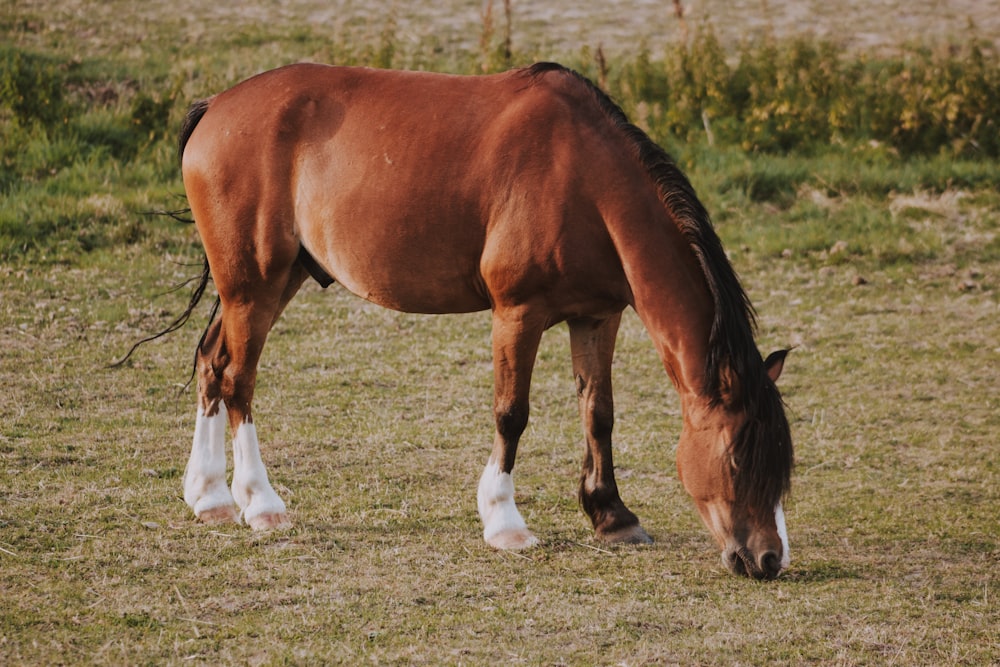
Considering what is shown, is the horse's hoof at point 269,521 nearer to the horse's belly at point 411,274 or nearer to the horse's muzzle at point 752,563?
the horse's belly at point 411,274

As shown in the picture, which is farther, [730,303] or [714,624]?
[730,303]

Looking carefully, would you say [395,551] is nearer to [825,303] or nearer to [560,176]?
[560,176]

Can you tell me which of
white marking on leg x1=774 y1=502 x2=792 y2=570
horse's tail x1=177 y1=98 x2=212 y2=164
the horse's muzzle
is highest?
horse's tail x1=177 y1=98 x2=212 y2=164

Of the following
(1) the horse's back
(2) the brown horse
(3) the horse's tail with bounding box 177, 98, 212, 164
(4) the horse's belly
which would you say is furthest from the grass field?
(3) the horse's tail with bounding box 177, 98, 212, 164

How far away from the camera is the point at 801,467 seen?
628 cm

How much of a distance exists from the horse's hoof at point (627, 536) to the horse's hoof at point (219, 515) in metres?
1.64

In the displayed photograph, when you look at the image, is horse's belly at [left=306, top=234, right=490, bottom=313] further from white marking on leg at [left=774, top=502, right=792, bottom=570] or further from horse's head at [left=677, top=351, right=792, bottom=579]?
white marking on leg at [left=774, top=502, right=792, bottom=570]

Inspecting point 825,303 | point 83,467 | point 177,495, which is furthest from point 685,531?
point 825,303

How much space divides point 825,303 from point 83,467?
18.4ft

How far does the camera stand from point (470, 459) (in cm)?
629

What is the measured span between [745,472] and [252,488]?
2.19 meters

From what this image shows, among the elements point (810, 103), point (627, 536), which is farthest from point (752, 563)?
point (810, 103)

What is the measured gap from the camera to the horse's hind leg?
535 centimetres

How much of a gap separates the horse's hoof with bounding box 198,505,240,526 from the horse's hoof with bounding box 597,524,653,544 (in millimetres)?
1638
